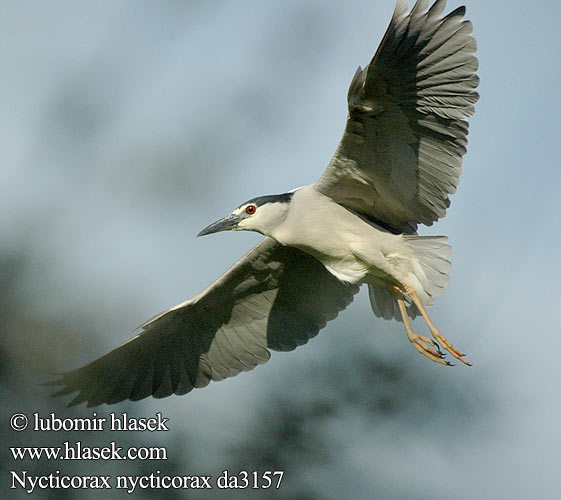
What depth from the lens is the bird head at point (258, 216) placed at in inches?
222

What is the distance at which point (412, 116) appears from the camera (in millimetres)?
4977

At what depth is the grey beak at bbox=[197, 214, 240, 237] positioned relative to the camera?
5840mm

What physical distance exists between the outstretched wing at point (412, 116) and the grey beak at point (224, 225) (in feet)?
2.42

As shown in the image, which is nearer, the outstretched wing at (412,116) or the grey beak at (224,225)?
the outstretched wing at (412,116)

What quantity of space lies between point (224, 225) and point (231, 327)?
1.15m

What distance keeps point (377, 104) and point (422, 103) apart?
0.29 m

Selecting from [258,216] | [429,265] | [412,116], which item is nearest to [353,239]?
[429,265]

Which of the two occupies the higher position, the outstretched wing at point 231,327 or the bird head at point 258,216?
the bird head at point 258,216

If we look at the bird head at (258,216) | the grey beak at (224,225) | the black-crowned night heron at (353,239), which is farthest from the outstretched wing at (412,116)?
the grey beak at (224,225)

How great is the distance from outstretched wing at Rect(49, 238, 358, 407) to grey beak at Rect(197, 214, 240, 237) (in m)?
0.40

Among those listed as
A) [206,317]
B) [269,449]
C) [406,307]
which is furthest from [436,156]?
[269,449]

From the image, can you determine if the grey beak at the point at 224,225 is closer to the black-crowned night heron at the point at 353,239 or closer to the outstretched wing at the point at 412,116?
the black-crowned night heron at the point at 353,239

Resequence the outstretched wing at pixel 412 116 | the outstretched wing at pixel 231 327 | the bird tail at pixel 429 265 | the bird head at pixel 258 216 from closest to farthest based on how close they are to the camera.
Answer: the outstretched wing at pixel 412 116 → the bird tail at pixel 429 265 → the bird head at pixel 258 216 → the outstretched wing at pixel 231 327

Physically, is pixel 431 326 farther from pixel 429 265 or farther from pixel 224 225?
pixel 224 225
